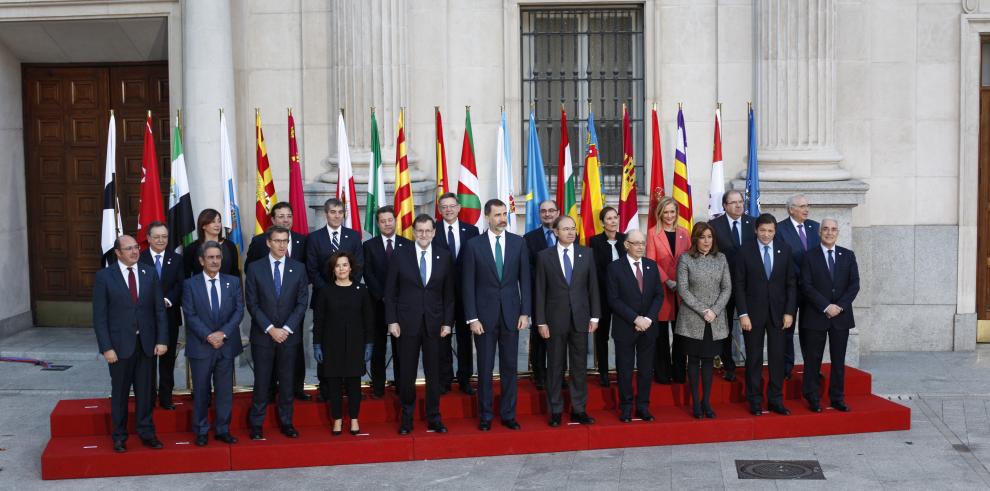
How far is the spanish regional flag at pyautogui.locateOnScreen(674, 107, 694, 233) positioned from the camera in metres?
13.8

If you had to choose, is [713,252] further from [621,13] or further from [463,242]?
[621,13]

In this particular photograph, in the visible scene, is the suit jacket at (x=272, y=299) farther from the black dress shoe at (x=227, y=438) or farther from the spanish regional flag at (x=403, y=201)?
the spanish regional flag at (x=403, y=201)

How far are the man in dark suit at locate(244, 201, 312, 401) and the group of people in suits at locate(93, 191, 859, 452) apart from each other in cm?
2

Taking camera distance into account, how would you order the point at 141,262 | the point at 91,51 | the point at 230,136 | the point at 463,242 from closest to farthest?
the point at 141,262 → the point at 463,242 → the point at 230,136 → the point at 91,51

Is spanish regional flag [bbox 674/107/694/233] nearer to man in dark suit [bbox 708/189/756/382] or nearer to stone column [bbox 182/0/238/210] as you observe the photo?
man in dark suit [bbox 708/189/756/382]

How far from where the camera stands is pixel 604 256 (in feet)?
41.0

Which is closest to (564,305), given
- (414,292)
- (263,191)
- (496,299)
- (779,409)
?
(496,299)

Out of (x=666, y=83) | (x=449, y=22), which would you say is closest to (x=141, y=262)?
(x=449, y=22)

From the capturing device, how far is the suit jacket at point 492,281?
11719 millimetres

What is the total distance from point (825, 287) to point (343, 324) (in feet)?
14.2

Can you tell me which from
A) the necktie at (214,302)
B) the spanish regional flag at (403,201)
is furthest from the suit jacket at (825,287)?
the necktie at (214,302)

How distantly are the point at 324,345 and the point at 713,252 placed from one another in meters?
3.49

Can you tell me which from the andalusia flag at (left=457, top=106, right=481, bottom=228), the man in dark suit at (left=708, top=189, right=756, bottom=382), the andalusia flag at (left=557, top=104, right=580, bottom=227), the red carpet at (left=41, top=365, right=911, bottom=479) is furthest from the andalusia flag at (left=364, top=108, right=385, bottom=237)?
the man in dark suit at (left=708, top=189, right=756, bottom=382)

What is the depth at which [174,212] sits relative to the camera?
1370 centimetres
